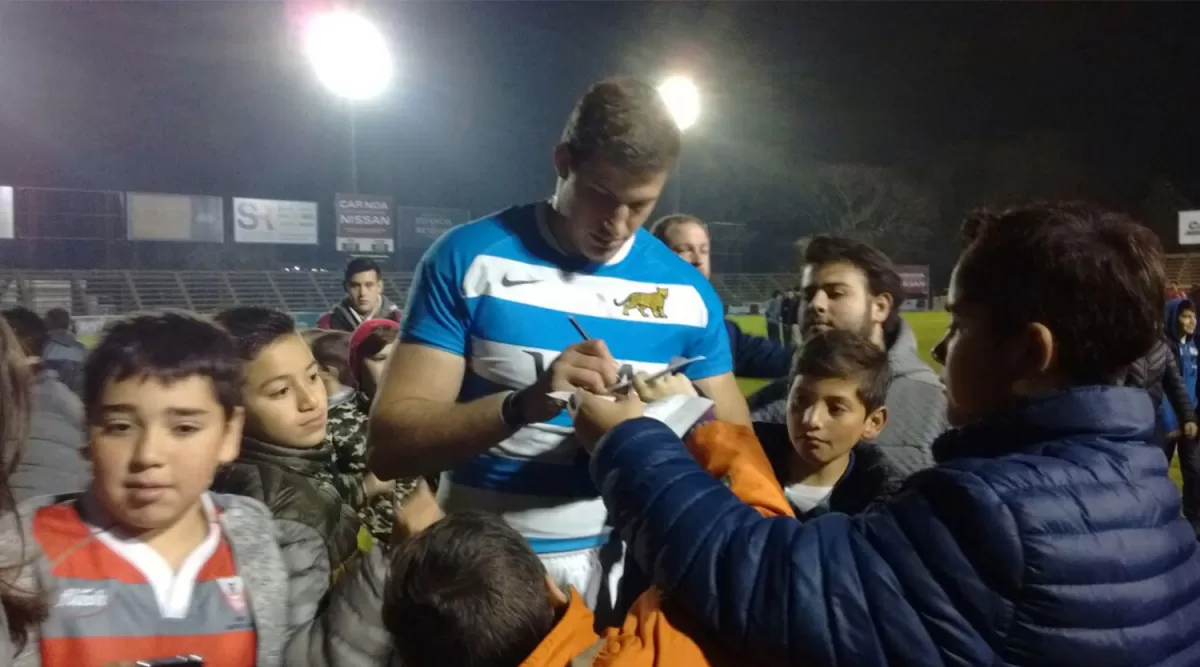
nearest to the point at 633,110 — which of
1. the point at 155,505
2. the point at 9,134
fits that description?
the point at 155,505

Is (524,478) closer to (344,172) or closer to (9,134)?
(9,134)

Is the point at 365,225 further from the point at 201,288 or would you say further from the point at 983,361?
the point at 983,361

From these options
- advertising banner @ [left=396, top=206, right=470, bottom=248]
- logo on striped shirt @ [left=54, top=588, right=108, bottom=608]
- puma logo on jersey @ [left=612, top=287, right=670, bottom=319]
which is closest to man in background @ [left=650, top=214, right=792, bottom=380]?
puma logo on jersey @ [left=612, top=287, right=670, bottom=319]

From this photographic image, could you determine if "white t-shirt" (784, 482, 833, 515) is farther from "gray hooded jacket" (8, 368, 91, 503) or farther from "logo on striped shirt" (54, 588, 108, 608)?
"gray hooded jacket" (8, 368, 91, 503)

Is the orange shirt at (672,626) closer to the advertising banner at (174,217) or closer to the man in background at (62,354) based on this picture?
the man in background at (62,354)

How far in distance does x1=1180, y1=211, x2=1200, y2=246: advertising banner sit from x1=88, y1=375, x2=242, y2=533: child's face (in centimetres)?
2044

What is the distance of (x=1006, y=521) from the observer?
3.15 feet

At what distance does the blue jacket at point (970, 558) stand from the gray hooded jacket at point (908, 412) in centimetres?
111

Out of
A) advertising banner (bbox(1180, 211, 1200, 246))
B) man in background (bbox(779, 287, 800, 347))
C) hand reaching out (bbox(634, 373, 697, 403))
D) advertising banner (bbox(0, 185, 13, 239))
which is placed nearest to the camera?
hand reaching out (bbox(634, 373, 697, 403))

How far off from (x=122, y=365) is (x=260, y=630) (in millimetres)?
515

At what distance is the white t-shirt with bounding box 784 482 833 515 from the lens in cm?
201

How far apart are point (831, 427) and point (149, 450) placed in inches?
62.5

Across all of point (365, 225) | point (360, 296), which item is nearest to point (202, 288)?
point (365, 225)

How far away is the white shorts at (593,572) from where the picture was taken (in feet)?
5.32
